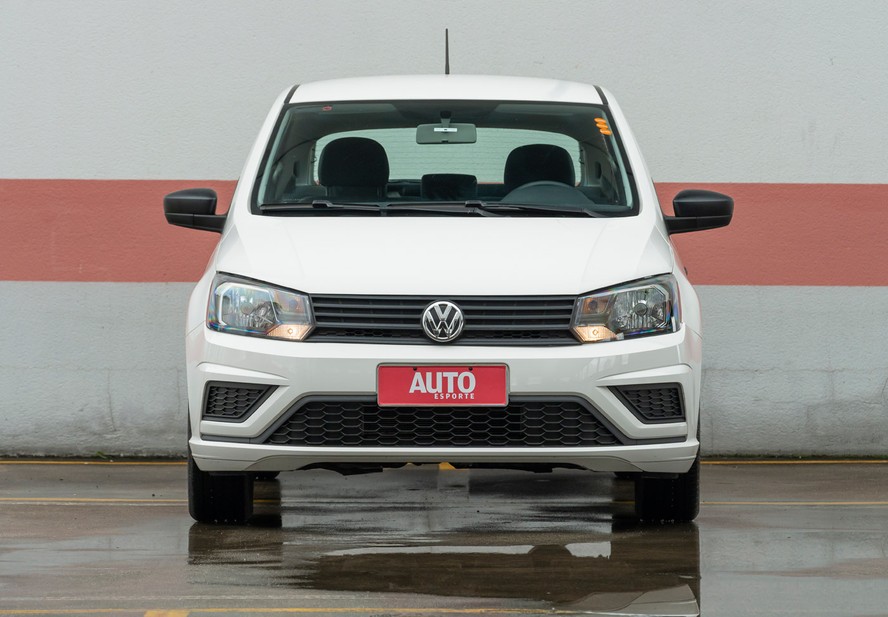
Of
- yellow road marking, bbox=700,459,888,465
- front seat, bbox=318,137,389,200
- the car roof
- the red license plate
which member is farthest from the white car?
yellow road marking, bbox=700,459,888,465

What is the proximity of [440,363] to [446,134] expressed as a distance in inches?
58.9

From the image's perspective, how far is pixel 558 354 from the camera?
4609 millimetres

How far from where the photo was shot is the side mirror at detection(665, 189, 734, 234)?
17.9 ft

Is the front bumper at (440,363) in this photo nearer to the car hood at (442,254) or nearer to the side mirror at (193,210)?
the car hood at (442,254)

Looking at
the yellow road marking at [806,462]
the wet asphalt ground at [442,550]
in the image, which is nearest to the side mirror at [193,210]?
the wet asphalt ground at [442,550]

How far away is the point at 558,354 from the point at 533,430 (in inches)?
10.4

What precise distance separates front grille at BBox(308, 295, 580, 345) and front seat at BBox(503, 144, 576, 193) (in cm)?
116

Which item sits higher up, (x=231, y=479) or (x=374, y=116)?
(x=374, y=116)

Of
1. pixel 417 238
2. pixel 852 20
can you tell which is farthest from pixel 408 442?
pixel 852 20

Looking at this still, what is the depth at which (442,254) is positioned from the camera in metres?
4.78

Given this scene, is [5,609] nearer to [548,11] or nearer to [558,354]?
[558,354]

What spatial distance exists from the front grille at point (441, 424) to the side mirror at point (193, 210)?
116 cm

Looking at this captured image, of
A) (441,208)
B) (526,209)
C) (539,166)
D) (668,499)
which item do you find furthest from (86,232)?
(668,499)

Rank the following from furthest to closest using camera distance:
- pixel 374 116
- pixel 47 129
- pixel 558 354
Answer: pixel 47 129 < pixel 374 116 < pixel 558 354
